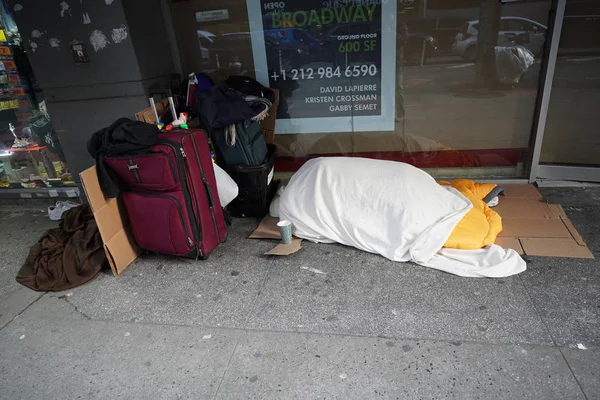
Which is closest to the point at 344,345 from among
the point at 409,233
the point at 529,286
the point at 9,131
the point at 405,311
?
the point at 405,311

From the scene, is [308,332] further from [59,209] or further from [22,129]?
[22,129]

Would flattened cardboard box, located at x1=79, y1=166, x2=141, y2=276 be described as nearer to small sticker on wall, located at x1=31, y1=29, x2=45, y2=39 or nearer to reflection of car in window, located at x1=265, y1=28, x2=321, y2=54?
small sticker on wall, located at x1=31, y1=29, x2=45, y2=39

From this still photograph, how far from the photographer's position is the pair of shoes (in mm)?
3758

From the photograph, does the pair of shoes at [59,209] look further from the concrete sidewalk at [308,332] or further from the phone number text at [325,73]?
the phone number text at [325,73]

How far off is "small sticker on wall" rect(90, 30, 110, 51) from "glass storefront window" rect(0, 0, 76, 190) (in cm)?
114

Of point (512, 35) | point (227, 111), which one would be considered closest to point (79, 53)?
Answer: point (227, 111)

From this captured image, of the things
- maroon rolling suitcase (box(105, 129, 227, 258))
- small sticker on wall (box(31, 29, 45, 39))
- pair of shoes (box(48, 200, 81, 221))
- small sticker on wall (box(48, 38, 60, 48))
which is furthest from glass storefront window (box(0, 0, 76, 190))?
maroon rolling suitcase (box(105, 129, 227, 258))

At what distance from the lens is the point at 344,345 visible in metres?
1.98

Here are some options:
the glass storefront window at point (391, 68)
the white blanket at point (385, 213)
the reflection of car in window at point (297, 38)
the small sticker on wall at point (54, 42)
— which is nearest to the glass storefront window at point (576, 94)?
the glass storefront window at point (391, 68)

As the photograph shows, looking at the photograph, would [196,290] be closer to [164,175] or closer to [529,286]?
[164,175]

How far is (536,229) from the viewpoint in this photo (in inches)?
112

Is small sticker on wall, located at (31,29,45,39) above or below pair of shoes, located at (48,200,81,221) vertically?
above

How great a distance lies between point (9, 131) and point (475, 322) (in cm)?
480

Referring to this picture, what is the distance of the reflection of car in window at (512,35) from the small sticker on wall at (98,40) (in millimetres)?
2999
